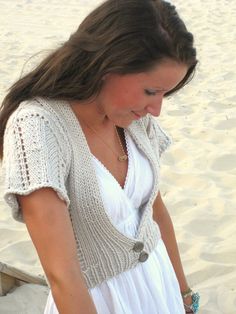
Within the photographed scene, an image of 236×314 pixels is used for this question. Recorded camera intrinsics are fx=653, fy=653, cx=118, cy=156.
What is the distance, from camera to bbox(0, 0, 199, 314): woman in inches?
56.5

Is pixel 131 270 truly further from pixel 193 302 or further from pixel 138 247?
pixel 193 302

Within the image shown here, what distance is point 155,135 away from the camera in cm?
183

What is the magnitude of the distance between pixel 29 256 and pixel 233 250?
1.04 m

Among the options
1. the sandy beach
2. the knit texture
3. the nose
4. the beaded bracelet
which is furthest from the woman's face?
the beaded bracelet

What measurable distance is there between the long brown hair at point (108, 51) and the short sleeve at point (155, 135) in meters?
0.28

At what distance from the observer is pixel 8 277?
260 centimetres

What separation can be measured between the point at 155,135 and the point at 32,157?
0.50m

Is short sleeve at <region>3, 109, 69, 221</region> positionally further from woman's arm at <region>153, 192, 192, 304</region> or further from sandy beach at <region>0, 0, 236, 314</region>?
woman's arm at <region>153, 192, 192, 304</region>

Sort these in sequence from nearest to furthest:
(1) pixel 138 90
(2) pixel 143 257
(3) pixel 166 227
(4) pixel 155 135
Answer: (1) pixel 138 90, (2) pixel 143 257, (4) pixel 155 135, (3) pixel 166 227

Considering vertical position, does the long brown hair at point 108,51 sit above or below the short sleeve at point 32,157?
above

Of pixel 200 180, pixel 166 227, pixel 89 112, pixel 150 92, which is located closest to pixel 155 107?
pixel 150 92

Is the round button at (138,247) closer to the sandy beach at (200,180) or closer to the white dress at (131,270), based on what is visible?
the white dress at (131,270)

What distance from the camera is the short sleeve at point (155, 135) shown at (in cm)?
180

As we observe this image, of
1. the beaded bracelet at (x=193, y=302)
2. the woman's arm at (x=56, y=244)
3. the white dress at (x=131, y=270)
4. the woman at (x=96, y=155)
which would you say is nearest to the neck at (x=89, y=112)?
the woman at (x=96, y=155)
